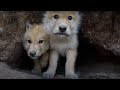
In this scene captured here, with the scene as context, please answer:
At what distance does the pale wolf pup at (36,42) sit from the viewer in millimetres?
4707

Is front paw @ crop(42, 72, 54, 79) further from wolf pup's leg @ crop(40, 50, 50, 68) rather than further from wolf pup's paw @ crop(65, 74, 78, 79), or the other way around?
wolf pup's leg @ crop(40, 50, 50, 68)

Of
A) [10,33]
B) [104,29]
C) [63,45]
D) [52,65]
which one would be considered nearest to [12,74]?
[52,65]

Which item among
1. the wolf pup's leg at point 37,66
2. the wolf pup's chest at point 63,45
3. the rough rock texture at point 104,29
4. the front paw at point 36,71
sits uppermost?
the rough rock texture at point 104,29

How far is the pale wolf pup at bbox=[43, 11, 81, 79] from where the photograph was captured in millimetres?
4652

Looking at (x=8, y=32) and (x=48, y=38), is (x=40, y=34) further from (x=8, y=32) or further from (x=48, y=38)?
(x=8, y=32)

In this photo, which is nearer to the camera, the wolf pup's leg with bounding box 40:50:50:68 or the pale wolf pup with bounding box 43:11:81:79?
the pale wolf pup with bounding box 43:11:81:79

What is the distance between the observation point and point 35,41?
4.76 meters

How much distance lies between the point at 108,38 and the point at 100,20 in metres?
0.25

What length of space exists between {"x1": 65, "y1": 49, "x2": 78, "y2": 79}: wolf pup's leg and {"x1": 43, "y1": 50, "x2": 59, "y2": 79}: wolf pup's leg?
154 millimetres

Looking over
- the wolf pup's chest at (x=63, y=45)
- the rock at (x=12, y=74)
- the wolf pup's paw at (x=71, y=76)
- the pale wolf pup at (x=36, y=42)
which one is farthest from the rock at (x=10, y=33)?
the wolf pup's paw at (x=71, y=76)

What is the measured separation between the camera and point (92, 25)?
202 inches

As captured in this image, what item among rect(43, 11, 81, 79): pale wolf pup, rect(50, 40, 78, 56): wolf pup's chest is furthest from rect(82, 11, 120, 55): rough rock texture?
rect(50, 40, 78, 56): wolf pup's chest

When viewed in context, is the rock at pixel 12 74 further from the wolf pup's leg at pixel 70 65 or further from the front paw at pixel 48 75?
the wolf pup's leg at pixel 70 65

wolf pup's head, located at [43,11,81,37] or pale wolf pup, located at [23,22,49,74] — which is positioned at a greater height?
wolf pup's head, located at [43,11,81,37]
